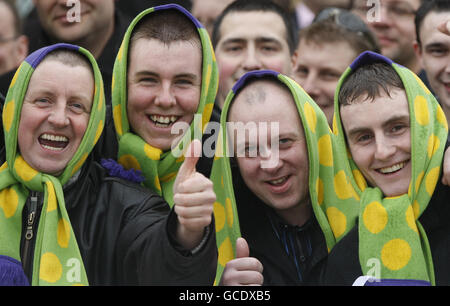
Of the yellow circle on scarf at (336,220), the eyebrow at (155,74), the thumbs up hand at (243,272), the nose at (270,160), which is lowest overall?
the thumbs up hand at (243,272)

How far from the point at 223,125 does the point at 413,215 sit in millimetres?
899

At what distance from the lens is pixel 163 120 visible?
4066 millimetres

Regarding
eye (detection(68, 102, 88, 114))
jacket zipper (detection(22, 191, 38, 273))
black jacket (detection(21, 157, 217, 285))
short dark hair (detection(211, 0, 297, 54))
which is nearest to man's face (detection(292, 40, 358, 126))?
short dark hair (detection(211, 0, 297, 54))

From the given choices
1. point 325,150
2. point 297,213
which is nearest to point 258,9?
point 325,150

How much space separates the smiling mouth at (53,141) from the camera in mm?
3697

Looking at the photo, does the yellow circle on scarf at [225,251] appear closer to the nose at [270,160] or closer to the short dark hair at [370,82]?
the nose at [270,160]

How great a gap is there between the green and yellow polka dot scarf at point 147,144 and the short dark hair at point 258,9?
3.19 feet

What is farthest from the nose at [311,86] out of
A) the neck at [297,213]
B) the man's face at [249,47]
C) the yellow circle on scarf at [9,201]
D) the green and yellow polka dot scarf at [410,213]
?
the yellow circle on scarf at [9,201]

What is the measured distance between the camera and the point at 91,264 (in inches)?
143

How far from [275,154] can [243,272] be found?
561 mm

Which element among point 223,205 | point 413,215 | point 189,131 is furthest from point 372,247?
point 189,131
